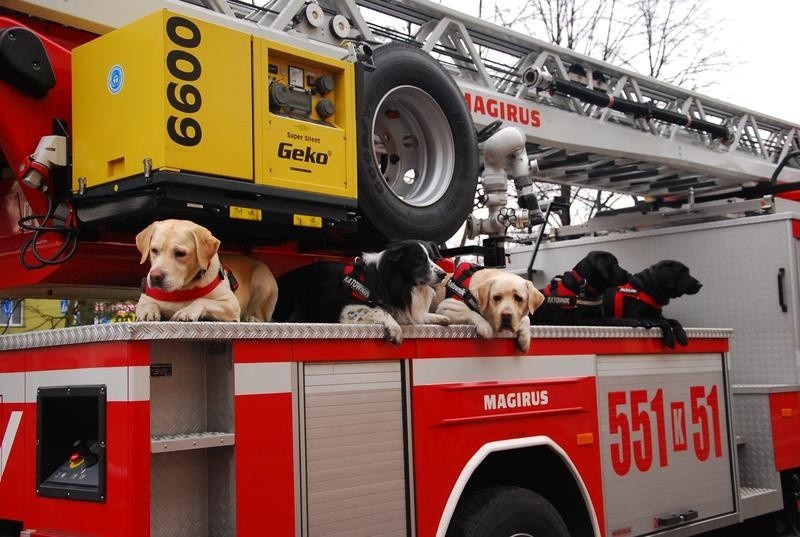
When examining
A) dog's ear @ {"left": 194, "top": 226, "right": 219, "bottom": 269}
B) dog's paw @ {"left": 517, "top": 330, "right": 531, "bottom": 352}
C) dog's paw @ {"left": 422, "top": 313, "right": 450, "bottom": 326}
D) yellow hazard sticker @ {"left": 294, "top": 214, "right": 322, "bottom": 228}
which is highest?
yellow hazard sticker @ {"left": 294, "top": 214, "right": 322, "bottom": 228}

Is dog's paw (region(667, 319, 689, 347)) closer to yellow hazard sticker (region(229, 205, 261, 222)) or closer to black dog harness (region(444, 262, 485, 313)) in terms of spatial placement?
black dog harness (region(444, 262, 485, 313))

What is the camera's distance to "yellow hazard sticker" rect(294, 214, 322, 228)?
3986 millimetres

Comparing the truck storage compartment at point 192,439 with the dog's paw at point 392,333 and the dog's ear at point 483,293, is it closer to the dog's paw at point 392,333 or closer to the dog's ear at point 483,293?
the dog's paw at point 392,333

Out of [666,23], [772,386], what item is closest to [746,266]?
[772,386]

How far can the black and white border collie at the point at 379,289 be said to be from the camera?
165 inches

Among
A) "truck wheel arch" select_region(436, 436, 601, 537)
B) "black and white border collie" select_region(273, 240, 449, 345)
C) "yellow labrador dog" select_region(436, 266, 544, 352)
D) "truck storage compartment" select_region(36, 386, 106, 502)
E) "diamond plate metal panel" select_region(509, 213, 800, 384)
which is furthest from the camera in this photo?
"diamond plate metal panel" select_region(509, 213, 800, 384)

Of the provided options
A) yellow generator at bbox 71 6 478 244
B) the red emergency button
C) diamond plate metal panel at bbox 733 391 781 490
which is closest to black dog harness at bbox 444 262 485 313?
yellow generator at bbox 71 6 478 244

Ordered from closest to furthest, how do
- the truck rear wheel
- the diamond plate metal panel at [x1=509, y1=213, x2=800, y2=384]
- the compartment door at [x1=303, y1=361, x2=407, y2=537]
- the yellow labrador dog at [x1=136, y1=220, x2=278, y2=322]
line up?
the compartment door at [x1=303, y1=361, x2=407, y2=537], the yellow labrador dog at [x1=136, y1=220, x2=278, y2=322], the truck rear wheel, the diamond plate metal panel at [x1=509, y1=213, x2=800, y2=384]

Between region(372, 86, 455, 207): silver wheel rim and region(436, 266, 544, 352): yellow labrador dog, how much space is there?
Answer: 2.44 ft

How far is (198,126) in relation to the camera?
3.62m

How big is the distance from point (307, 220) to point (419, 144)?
148cm

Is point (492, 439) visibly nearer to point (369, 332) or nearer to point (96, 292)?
point (369, 332)

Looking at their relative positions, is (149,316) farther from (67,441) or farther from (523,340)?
(523,340)

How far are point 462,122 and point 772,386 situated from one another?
122 inches
